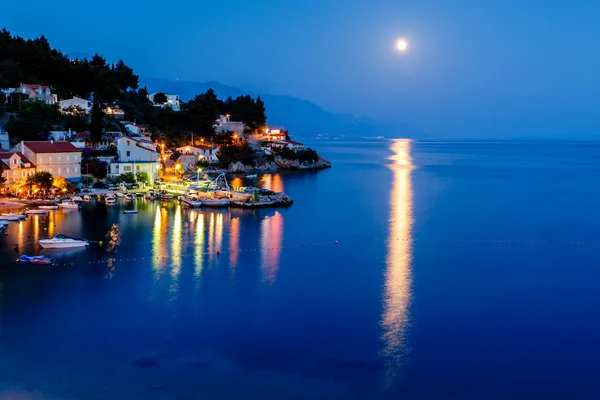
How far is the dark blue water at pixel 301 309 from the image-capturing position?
949 centimetres

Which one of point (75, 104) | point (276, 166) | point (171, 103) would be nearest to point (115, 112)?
point (75, 104)

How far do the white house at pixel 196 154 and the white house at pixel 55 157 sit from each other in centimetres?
1272

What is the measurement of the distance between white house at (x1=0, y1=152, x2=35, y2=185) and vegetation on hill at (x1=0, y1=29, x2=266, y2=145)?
201 inches

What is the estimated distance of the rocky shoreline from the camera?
44.8 meters

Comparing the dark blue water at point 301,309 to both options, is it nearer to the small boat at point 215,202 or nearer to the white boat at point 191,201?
the white boat at point 191,201

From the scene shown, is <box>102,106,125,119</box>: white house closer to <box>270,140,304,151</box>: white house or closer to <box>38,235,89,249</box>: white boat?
<box>270,140,304,151</box>: white house

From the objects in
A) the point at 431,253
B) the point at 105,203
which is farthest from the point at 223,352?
the point at 105,203

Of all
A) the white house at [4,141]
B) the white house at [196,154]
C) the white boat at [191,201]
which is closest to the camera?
the white boat at [191,201]

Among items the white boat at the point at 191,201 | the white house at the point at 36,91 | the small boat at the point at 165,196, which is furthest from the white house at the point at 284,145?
the white boat at the point at 191,201

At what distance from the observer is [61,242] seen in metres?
17.4

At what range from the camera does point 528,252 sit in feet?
62.4

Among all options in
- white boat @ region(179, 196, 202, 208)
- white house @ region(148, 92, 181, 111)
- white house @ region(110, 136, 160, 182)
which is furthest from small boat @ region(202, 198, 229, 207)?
white house @ region(148, 92, 181, 111)

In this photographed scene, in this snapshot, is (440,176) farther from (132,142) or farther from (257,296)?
(257,296)

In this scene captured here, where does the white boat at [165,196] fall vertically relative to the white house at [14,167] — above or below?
below
